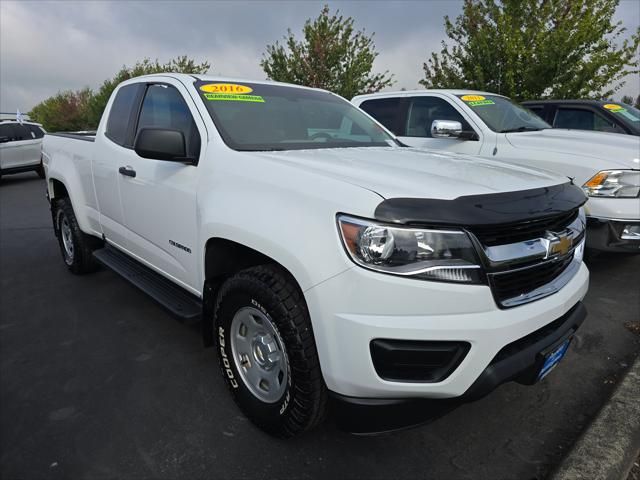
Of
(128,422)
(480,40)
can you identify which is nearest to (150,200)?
(128,422)

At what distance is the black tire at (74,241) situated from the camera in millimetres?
4164

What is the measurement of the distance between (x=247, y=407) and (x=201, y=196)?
3.62 ft

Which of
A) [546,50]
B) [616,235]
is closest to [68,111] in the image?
[546,50]

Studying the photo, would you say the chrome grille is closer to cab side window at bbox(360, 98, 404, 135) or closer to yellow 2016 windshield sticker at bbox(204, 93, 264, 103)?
yellow 2016 windshield sticker at bbox(204, 93, 264, 103)

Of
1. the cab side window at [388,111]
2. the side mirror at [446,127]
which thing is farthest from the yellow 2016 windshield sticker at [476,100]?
the side mirror at [446,127]

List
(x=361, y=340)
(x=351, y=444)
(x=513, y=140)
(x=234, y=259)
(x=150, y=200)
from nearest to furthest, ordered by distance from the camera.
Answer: (x=361, y=340), (x=351, y=444), (x=234, y=259), (x=150, y=200), (x=513, y=140)

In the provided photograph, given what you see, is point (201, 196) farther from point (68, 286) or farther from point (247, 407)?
point (68, 286)

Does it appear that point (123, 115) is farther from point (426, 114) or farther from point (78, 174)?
point (426, 114)

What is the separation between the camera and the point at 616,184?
12.6 ft

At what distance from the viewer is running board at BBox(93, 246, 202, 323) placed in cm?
254

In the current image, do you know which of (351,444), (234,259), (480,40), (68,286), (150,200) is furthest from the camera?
(480,40)

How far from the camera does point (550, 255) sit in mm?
1801

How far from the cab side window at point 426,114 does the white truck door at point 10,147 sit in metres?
11.8

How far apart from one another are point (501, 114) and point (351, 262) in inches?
181
